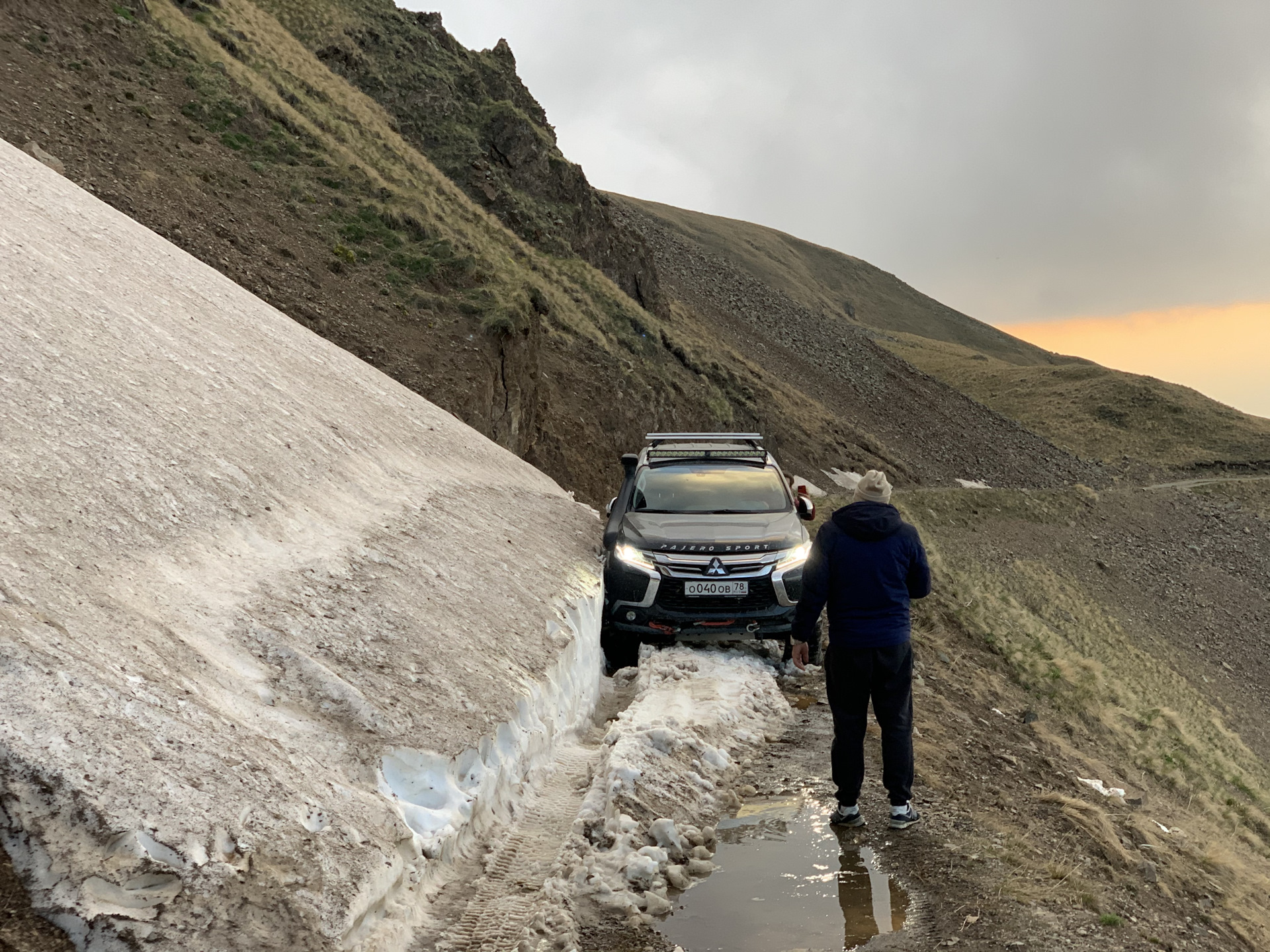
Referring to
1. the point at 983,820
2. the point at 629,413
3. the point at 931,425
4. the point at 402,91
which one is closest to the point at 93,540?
the point at 983,820

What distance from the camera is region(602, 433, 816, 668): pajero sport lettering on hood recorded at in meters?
8.82

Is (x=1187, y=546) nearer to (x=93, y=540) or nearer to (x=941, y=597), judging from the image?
(x=941, y=597)

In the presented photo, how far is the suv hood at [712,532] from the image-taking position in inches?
355

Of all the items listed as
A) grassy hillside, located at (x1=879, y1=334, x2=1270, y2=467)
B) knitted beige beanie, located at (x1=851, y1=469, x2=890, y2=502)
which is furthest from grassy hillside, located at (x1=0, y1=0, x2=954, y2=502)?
grassy hillside, located at (x1=879, y1=334, x2=1270, y2=467)

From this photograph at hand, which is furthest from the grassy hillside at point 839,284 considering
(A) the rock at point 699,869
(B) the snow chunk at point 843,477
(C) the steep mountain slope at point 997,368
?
(A) the rock at point 699,869

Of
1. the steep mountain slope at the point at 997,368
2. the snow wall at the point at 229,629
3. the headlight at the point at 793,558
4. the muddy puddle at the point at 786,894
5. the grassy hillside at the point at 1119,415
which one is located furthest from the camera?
the steep mountain slope at the point at 997,368

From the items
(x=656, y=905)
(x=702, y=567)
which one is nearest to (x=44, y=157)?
(x=702, y=567)

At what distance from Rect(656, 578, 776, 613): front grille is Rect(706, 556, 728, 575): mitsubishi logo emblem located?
0.23m

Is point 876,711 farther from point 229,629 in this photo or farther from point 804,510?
point 804,510

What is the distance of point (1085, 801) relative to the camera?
668 cm

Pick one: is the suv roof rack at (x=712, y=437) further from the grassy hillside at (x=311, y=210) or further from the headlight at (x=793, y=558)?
the grassy hillside at (x=311, y=210)

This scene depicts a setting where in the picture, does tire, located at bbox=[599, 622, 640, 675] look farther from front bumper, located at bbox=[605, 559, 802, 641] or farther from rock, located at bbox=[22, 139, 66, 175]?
rock, located at bbox=[22, 139, 66, 175]

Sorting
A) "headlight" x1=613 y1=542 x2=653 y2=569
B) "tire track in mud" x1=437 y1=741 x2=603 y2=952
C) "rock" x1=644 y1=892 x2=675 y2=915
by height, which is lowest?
"tire track in mud" x1=437 y1=741 x2=603 y2=952

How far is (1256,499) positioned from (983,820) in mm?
53488
